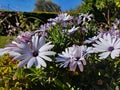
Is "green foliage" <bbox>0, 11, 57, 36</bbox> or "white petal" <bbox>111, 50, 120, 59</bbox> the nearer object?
"white petal" <bbox>111, 50, 120, 59</bbox>

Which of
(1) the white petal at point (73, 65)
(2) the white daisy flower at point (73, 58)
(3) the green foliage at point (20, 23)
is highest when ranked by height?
(3) the green foliage at point (20, 23)

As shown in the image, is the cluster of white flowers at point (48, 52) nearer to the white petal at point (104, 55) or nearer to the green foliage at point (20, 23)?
the white petal at point (104, 55)

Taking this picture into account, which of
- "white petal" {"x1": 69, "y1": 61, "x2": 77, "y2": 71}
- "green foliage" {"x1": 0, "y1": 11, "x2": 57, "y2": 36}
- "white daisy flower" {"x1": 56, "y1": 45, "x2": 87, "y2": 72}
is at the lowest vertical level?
"white petal" {"x1": 69, "y1": 61, "x2": 77, "y2": 71}

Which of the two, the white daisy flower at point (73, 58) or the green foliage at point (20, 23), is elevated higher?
the green foliage at point (20, 23)

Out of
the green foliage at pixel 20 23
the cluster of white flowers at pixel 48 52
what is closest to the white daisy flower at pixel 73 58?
the cluster of white flowers at pixel 48 52

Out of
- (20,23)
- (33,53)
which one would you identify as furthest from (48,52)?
(20,23)

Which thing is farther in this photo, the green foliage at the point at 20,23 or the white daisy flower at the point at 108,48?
the green foliage at the point at 20,23

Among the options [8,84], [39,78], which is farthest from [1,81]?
[39,78]

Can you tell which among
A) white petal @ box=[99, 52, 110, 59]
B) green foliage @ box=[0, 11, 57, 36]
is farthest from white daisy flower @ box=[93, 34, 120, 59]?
green foliage @ box=[0, 11, 57, 36]

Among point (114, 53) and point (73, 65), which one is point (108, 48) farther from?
point (73, 65)

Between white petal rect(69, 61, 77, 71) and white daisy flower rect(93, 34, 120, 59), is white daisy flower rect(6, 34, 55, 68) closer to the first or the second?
white petal rect(69, 61, 77, 71)

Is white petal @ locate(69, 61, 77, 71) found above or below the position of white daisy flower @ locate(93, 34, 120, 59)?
below

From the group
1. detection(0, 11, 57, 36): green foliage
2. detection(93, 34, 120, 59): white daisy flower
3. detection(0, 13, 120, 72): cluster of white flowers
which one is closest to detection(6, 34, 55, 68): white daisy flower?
detection(0, 13, 120, 72): cluster of white flowers
